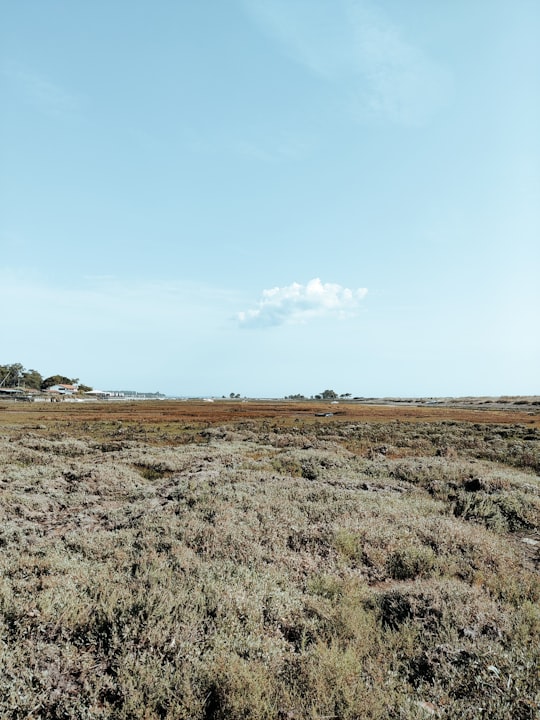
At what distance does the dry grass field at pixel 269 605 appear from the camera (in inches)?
176

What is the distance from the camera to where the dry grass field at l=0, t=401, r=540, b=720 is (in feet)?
14.7

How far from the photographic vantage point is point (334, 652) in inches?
200

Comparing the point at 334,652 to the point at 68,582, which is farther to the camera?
the point at 68,582

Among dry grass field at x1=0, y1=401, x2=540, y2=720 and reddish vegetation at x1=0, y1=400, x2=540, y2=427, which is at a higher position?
dry grass field at x1=0, y1=401, x2=540, y2=720

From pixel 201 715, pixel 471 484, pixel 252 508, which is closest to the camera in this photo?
pixel 201 715

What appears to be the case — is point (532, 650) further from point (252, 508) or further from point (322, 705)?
point (252, 508)

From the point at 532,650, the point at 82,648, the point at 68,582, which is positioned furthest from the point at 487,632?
the point at 68,582

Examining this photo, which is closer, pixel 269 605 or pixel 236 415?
pixel 269 605

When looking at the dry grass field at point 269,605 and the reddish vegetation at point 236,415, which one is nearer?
the dry grass field at point 269,605

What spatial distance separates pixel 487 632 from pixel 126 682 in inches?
205

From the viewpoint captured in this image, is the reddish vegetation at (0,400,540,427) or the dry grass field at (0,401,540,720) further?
the reddish vegetation at (0,400,540,427)

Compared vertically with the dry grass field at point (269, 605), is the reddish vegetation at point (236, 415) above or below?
below

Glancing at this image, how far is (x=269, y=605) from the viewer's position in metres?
6.34

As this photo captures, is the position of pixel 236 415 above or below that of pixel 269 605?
below
